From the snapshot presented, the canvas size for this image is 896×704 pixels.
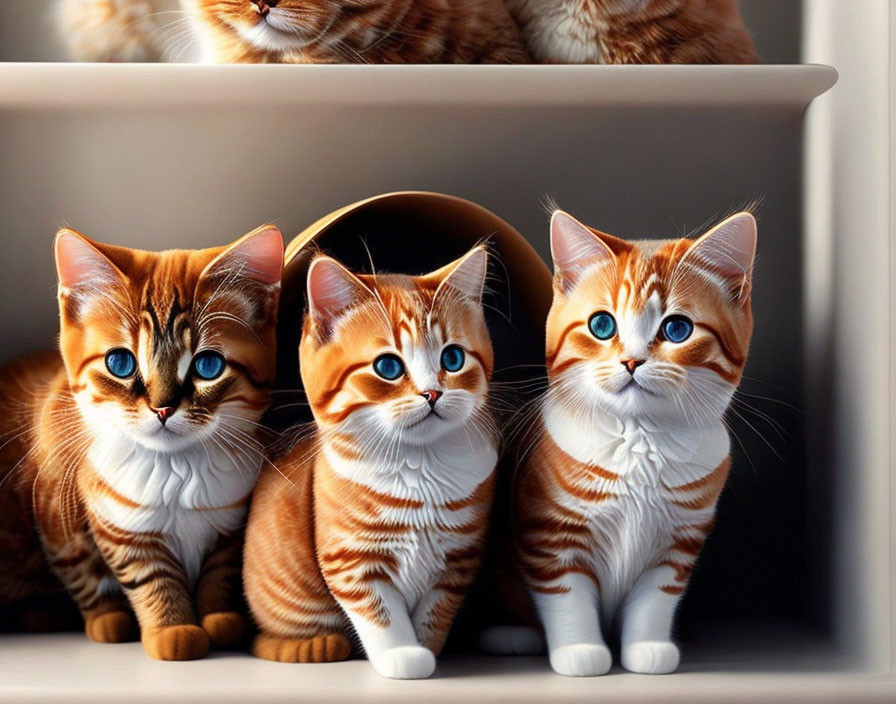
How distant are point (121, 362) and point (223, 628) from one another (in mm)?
325

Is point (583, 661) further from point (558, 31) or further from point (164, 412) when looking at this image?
point (558, 31)

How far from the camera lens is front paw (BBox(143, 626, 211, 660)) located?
3.22ft

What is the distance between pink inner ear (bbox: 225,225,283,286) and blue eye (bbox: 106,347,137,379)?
0.50ft

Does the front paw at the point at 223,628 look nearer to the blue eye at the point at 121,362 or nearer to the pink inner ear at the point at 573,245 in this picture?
the blue eye at the point at 121,362

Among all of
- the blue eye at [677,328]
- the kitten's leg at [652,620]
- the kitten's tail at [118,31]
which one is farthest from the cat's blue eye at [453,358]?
the kitten's tail at [118,31]

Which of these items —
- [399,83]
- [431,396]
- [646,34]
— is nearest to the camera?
[431,396]

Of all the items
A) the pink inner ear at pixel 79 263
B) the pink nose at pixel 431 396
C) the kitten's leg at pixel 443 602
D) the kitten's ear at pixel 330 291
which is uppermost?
the pink inner ear at pixel 79 263

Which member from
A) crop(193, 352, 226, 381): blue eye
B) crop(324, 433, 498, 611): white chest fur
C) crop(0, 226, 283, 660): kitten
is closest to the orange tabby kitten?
crop(0, 226, 283, 660): kitten

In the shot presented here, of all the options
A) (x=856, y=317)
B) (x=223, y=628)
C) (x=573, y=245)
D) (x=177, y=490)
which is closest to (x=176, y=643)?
(x=223, y=628)

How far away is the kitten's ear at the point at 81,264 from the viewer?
0.97 metres

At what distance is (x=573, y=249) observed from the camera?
985 mm

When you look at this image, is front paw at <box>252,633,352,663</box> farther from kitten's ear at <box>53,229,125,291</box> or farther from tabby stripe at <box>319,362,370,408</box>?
kitten's ear at <box>53,229,125,291</box>

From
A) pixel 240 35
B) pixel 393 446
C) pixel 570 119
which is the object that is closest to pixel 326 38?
pixel 240 35

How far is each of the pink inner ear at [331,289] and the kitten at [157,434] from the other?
0.10m
